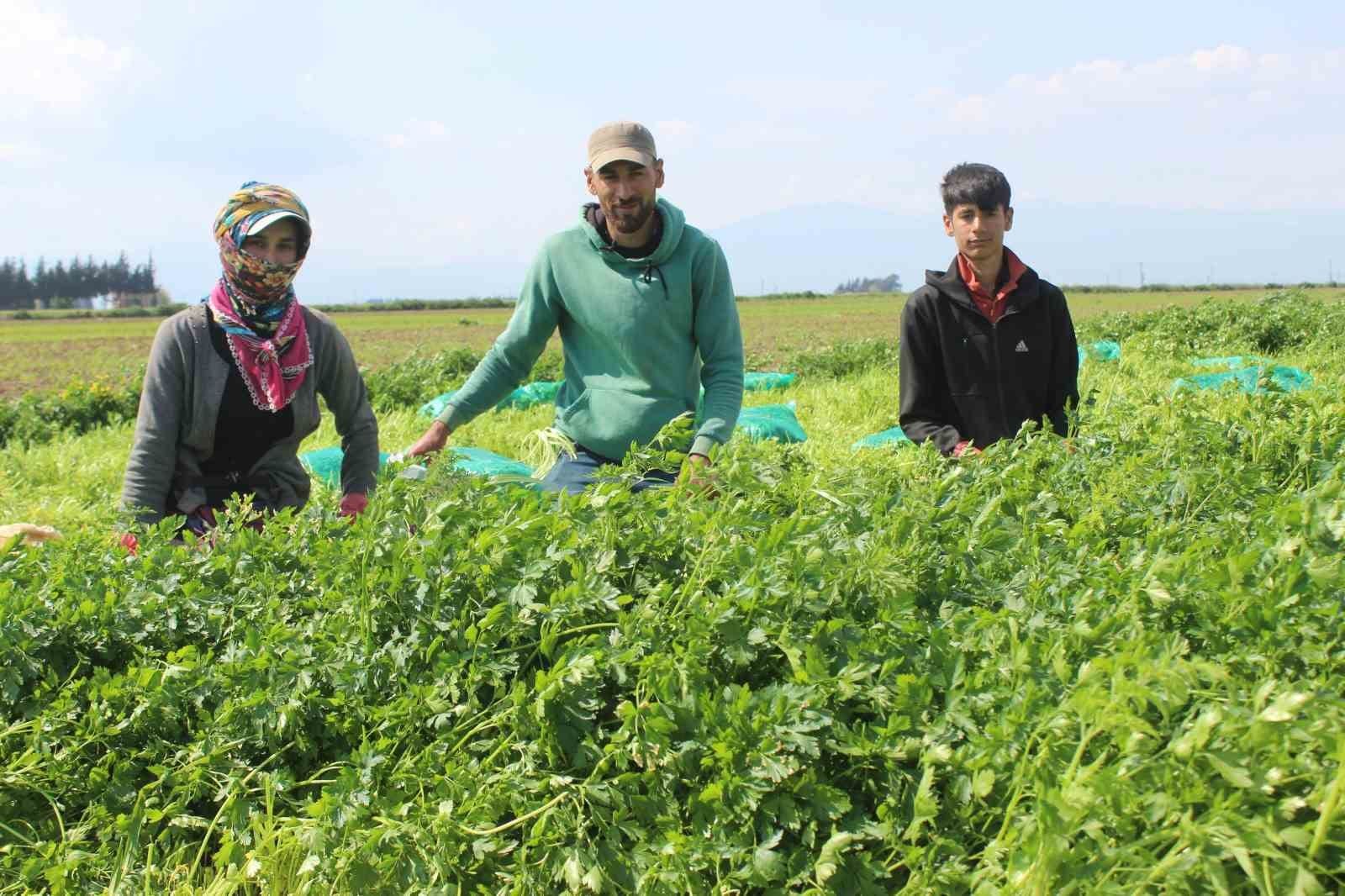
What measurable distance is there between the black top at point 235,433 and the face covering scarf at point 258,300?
4cm

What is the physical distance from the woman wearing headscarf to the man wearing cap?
1.97ft

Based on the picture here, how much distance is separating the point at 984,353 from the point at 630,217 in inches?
62.8

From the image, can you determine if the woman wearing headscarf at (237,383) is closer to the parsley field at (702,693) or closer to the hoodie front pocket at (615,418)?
the hoodie front pocket at (615,418)

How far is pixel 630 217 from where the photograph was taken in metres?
3.86

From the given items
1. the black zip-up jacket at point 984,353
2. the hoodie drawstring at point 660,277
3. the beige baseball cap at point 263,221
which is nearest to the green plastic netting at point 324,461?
the beige baseball cap at point 263,221

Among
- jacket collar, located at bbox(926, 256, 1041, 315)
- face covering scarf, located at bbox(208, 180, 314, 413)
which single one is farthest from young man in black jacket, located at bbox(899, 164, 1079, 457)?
face covering scarf, located at bbox(208, 180, 314, 413)

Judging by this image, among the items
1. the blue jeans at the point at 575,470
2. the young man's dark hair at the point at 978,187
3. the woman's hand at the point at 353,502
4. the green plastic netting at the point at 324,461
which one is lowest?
the green plastic netting at the point at 324,461

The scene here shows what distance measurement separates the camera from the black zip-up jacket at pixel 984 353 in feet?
14.6

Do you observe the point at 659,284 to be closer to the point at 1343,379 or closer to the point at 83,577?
the point at 83,577

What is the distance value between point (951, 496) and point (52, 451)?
705 centimetres

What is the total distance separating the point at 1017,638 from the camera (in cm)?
188

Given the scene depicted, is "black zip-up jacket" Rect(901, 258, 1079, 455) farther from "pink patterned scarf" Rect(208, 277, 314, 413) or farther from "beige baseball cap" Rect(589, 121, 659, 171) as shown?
"pink patterned scarf" Rect(208, 277, 314, 413)

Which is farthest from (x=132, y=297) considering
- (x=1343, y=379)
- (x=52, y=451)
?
(x=1343, y=379)

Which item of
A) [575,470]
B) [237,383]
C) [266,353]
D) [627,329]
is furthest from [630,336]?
[237,383]
